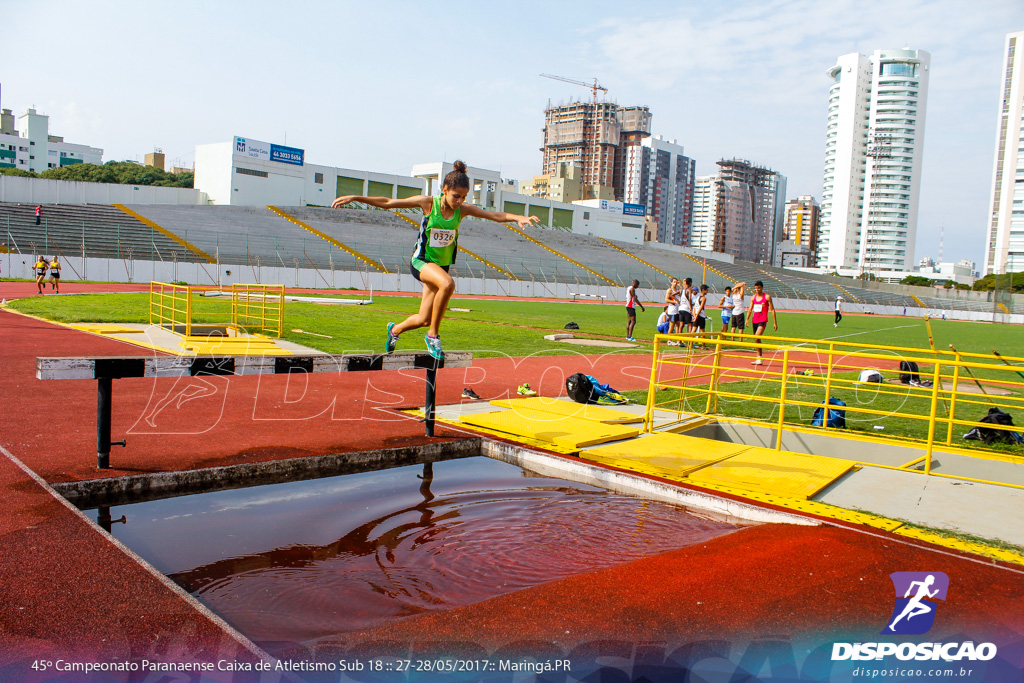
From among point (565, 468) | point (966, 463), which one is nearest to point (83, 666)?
point (565, 468)

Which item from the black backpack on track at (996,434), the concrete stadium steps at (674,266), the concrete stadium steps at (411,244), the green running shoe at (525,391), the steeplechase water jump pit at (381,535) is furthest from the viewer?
the concrete stadium steps at (674,266)

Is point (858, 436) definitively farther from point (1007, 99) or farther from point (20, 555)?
point (1007, 99)

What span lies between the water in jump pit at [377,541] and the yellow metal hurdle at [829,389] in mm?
2684

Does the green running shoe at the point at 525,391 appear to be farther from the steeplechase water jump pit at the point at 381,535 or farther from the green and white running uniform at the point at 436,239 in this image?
the green and white running uniform at the point at 436,239

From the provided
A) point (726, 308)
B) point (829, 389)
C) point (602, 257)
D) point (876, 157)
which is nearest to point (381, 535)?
point (829, 389)

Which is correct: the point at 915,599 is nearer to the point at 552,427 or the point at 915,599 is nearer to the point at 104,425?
the point at 552,427

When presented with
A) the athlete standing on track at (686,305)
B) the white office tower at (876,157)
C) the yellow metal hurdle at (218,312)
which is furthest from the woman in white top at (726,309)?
the white office tower at (876,157)

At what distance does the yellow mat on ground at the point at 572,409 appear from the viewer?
938cm

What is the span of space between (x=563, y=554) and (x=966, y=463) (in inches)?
233

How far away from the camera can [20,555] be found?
4.05 meters

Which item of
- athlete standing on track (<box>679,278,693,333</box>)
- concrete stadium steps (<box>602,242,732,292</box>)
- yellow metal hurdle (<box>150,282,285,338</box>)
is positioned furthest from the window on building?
yellow metal hurdle (<box>150,282,285,338</box>)

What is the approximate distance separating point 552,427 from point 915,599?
16.3 ft

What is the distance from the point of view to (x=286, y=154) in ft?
234

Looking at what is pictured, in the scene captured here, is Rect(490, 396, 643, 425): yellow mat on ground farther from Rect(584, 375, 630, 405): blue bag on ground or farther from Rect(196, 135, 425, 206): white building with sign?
Rect(196, 135, 425, 206): white building with sign
